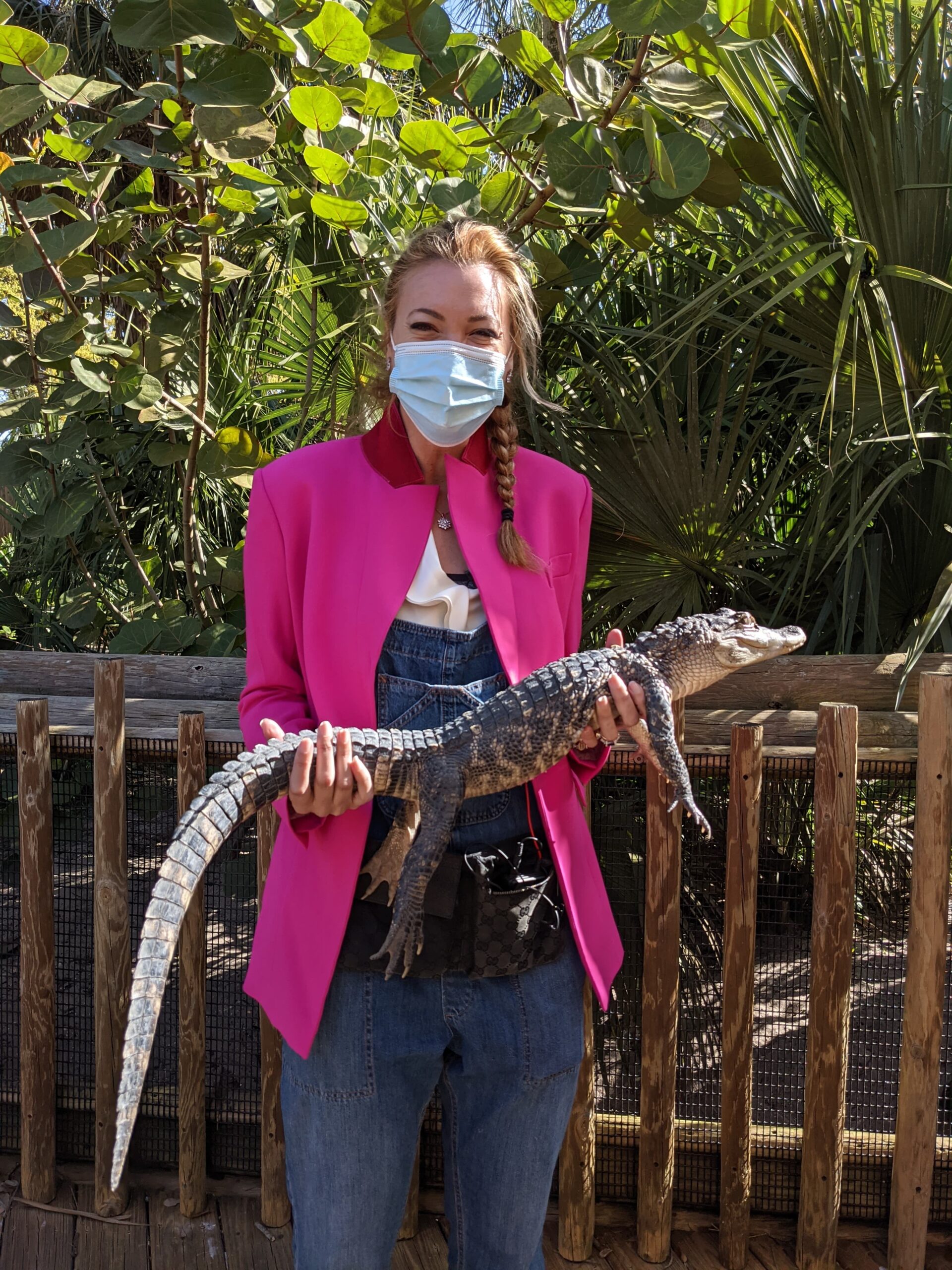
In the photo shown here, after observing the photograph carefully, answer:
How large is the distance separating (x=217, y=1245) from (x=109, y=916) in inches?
32.1

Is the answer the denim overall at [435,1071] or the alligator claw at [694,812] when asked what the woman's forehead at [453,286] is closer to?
the denim overall at [435,1071]

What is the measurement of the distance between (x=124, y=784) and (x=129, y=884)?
28 centimetres

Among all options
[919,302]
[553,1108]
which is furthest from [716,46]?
[553,1108]

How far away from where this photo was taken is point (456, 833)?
1.56 m

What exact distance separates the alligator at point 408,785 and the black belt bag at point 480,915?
0.11 ft

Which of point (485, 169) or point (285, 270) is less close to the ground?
point (485, 169)

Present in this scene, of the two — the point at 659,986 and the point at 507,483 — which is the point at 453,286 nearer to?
the point at 507,483

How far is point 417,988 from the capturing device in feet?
4.93

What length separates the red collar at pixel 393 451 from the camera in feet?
5.41

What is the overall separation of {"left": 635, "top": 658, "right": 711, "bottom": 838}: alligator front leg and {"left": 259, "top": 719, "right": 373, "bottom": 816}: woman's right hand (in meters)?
0.50

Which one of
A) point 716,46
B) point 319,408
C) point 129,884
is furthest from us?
point 319,408

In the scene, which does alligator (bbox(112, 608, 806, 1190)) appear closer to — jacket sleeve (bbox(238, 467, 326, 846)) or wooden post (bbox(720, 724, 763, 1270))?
jacket sleeve (bbox(238, 467, 326, 846))

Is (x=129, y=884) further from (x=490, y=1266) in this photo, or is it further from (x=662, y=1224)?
(x=662, y=1224)

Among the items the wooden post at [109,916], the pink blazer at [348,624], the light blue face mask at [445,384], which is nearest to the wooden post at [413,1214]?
the wooden post at [109,916]
